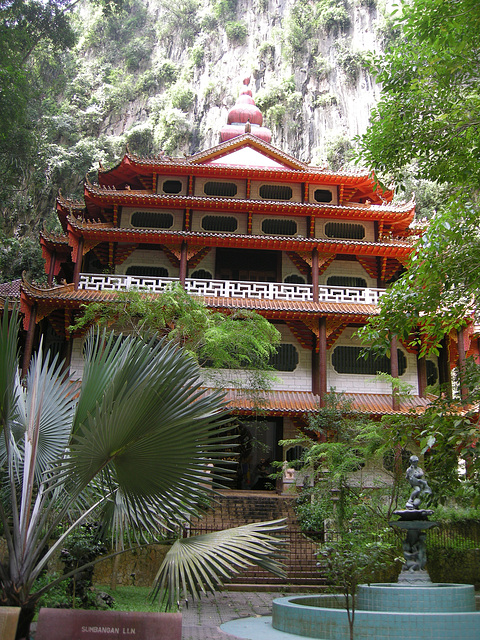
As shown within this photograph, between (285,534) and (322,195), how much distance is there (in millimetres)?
14854

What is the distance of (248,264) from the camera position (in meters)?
23.1

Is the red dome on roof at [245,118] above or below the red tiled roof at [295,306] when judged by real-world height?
above

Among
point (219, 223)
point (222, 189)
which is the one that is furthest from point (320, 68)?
point (219, 223)

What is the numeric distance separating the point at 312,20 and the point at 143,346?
4947 centimetres

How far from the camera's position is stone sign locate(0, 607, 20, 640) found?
436 cm

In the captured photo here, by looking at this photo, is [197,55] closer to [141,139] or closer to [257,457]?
[141,139]

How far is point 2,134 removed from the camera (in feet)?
71.1

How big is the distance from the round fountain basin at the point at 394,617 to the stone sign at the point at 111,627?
13.0 ft

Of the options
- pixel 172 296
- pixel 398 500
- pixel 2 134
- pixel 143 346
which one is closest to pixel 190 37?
pixel 2 134

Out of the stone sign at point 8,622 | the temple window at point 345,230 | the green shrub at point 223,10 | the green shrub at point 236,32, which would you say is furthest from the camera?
the green shrub at point 223,10

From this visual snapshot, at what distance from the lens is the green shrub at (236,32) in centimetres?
4997

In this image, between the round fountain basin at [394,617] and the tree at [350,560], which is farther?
the round fountain basin at [394,617]

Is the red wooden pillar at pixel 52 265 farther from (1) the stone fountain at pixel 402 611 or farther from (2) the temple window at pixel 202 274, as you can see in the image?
(1) the stone fountain at pixel 402 611

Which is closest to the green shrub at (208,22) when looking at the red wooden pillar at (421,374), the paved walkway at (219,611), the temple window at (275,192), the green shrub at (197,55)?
the green shrub at (197,55)
